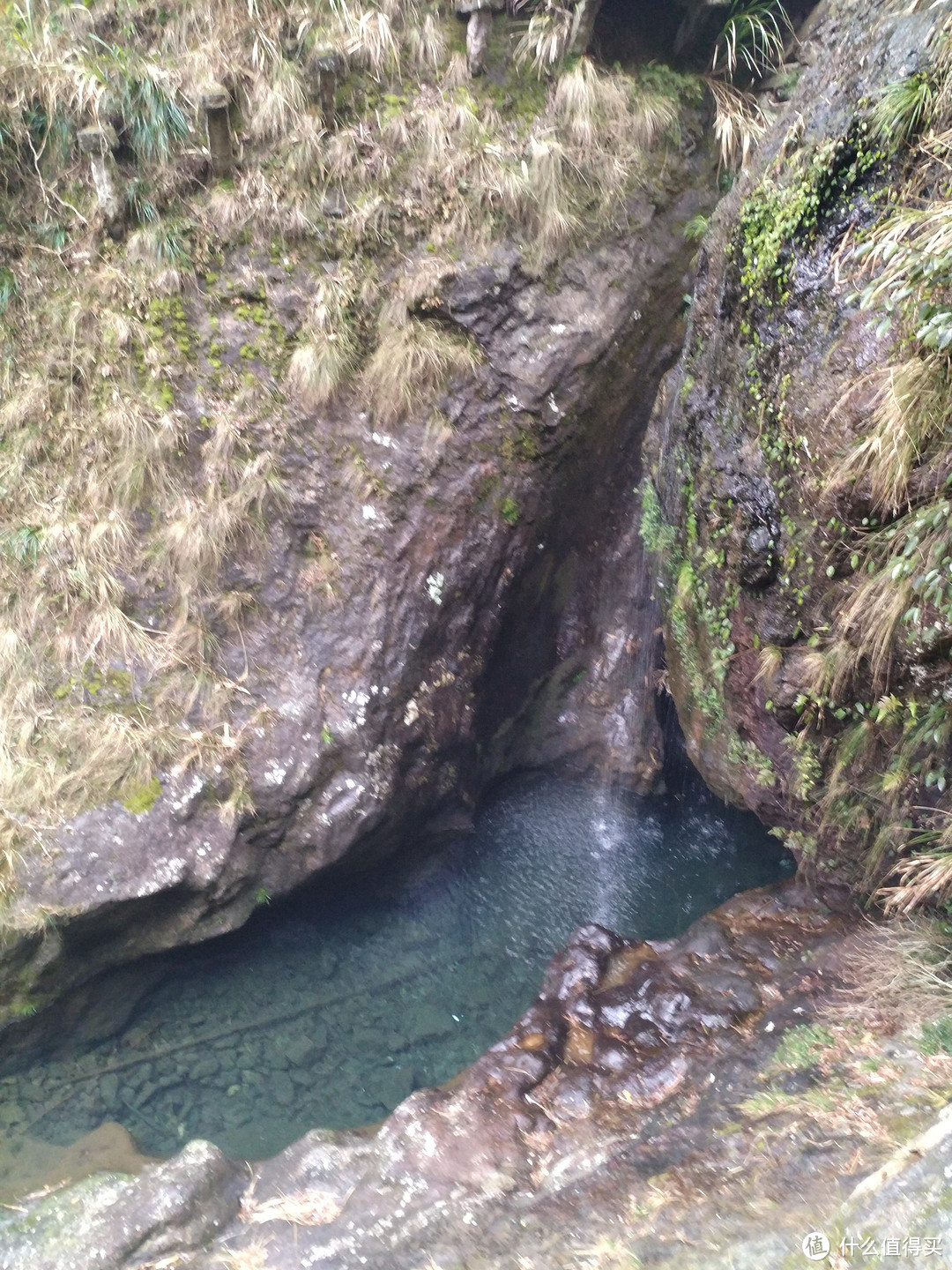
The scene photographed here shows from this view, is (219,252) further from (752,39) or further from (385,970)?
(385,970)

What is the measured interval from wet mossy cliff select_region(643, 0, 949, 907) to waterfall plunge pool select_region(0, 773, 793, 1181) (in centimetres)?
148

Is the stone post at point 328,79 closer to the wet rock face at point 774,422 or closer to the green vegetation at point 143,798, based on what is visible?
the wet rock face at point 774,422

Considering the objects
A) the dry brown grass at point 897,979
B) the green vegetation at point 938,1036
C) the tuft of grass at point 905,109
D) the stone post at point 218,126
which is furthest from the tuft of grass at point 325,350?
the green vegetation at point 938,1036

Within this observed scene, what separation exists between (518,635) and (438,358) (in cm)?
187

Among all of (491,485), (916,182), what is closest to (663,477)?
(491,485)

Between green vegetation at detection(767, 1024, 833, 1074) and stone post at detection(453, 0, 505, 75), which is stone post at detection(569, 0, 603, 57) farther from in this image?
green vegetation at detection(767, 1024, 833, 1074)

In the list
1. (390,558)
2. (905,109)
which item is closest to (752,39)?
(905,109)

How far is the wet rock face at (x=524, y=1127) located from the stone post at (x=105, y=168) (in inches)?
201

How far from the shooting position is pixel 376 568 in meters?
4.59

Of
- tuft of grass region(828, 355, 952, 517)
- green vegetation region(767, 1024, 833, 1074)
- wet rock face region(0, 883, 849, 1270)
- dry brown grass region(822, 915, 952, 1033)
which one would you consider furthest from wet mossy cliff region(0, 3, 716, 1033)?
dry brown grass region(822, 915, 952, 1033)

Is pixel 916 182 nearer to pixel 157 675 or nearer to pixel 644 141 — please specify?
pixel 644 141

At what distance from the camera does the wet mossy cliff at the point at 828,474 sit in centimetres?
274

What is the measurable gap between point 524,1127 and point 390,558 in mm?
2954

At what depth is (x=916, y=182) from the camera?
9.18ft
